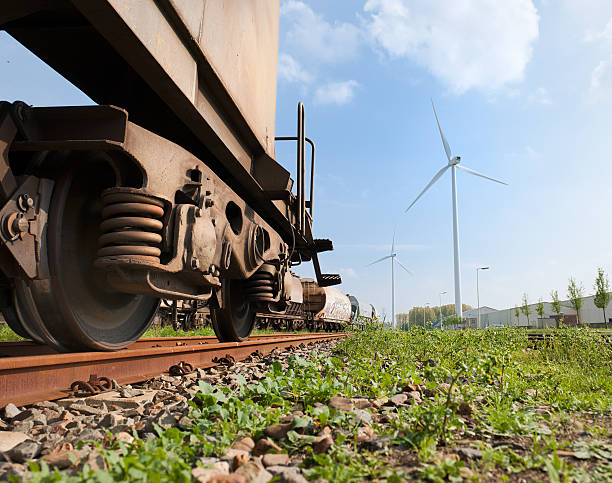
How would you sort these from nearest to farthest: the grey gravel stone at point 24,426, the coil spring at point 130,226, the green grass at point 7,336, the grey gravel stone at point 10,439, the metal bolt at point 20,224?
the grey gravel stone at point 10,439 < the grey gravel stone at point 24,426 < the metal bolt at point 20,224 < the coil spring at point 130,226 < the green grass at point 7,336

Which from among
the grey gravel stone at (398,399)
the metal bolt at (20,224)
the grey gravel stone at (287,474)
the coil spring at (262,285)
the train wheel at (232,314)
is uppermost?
the metal bolt at (20,224)

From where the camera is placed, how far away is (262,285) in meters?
5.72

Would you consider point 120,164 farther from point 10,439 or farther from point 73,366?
point 10,439

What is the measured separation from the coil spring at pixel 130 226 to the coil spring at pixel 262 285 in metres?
2.81

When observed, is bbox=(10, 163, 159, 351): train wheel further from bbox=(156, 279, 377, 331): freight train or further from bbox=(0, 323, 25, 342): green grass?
bbox=(156, 279, 377, 331): freight train

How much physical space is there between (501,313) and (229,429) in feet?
327

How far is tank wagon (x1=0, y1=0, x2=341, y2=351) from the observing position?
2512 mm

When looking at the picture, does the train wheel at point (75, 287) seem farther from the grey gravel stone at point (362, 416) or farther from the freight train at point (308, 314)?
the freight train at point (308, 314)

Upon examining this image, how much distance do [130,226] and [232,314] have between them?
128 inches

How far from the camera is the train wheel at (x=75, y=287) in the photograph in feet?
9.61

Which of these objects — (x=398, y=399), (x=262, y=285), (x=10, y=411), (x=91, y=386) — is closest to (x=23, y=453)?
(x=10, y=411)

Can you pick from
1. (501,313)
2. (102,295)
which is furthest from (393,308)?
(501,313)

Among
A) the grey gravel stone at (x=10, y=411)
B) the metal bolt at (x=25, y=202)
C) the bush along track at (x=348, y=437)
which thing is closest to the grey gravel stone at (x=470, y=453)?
the bush along track at (x=348, y=437)

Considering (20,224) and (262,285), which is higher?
(20,224)
